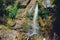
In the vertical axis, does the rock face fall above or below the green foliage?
below

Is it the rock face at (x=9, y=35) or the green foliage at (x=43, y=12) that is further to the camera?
the green foliage at (x=43, y=12)

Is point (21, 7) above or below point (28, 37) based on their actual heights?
above

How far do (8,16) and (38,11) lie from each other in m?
1.65

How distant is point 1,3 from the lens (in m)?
12.7

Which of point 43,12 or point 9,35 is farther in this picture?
point 43,12

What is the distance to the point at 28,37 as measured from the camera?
441 inches

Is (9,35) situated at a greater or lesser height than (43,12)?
lesser

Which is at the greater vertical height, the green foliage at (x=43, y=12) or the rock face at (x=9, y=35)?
the green foliage at (x=43, y=12)

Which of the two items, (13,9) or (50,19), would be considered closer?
(50,19)

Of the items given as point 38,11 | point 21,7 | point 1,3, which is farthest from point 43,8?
point 1,3

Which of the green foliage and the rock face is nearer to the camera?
the rock face

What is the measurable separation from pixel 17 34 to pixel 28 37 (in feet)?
2.03

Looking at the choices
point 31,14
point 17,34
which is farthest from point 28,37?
point 31,14

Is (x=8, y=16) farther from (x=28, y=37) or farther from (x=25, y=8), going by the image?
(x=28, y=37)
